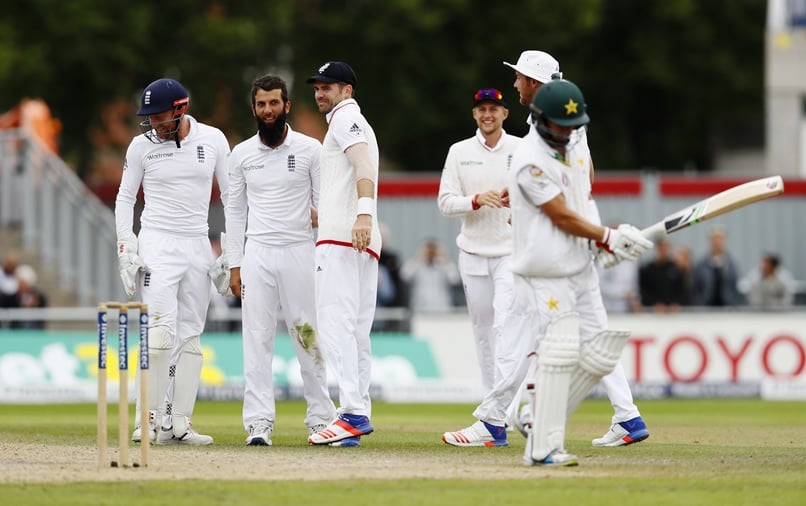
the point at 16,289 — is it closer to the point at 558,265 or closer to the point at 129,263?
the point at 129,263

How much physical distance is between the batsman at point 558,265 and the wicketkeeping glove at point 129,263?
9.71 feet

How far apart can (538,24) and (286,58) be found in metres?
5.30

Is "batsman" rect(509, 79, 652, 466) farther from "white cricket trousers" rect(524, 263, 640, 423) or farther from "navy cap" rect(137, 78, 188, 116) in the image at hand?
"navy cap" rect(137, 78, 188, 116)

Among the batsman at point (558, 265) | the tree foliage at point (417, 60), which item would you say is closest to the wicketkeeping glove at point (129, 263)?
the batsman at point (558, 265)

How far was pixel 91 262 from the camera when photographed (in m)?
26.8

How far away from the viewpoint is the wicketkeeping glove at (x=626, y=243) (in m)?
9.47

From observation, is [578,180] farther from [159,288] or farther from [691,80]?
[691,80]

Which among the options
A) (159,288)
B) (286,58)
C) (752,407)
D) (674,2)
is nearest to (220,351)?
(752,407)

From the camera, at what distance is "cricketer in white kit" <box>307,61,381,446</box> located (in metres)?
11.0

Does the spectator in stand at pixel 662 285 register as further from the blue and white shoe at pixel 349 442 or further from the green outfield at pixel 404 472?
the blue and white shoe at pixel 349 442

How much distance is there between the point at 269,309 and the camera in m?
11.6

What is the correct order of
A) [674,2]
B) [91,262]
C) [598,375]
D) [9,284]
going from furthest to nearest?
[674,2], [91,262], [9,284], [598,375]

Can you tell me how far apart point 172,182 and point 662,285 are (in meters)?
12.3

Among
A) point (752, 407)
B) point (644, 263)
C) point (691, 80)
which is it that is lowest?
point (752, 407)
